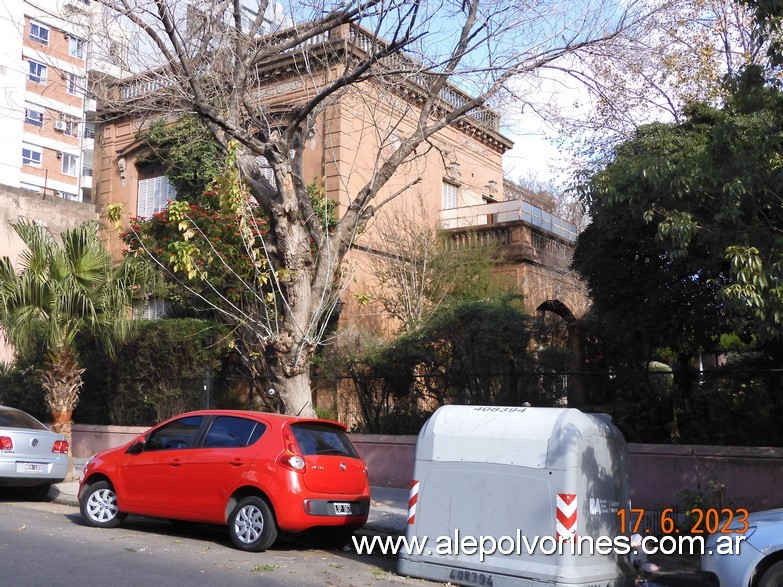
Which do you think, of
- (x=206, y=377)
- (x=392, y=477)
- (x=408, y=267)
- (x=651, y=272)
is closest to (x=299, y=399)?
(x=392, y=477)

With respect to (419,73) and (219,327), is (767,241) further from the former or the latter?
(219,327)

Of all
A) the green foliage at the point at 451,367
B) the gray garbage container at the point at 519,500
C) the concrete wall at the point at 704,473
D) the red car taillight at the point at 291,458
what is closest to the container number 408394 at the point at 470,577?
the gray garbage container at the point at 519,500

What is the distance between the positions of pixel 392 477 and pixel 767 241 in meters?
7.77

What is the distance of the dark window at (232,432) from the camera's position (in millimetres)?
9531

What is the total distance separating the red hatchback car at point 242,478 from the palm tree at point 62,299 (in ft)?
15.6

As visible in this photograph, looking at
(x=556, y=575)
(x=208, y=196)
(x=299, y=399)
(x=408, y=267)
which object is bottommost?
(x=556, y=575)

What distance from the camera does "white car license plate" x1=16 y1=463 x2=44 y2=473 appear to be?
12345 mm

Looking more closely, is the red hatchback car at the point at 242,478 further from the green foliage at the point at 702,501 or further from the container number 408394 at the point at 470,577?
the green foliage at the point at 702,501

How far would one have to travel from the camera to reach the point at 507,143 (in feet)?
82.3

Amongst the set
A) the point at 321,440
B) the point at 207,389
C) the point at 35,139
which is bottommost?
the point at 321,440

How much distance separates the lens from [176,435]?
1020 centimetres

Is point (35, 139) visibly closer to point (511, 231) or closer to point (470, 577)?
point (511, 231)

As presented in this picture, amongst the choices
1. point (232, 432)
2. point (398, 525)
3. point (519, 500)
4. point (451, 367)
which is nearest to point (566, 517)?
point (519, 500)

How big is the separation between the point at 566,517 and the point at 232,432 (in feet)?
13.8
